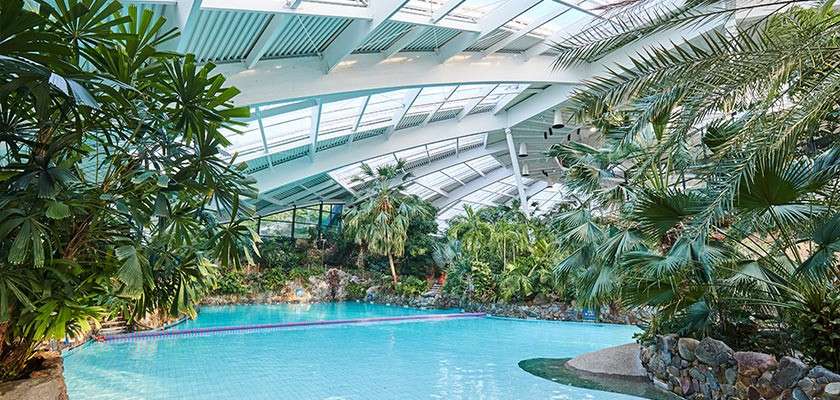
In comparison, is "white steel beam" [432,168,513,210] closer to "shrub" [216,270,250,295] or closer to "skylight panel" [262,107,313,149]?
"shrub" [216,270,250,295]

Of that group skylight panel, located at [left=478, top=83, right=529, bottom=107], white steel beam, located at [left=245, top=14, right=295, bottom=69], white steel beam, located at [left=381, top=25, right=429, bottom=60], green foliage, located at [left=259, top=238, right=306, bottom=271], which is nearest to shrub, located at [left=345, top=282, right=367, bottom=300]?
green foliage, located at [left=259, top=238, right=306, bottom=271]

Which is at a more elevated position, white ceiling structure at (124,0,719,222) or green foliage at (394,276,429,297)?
white ceiling structure at (124,0,719,222)

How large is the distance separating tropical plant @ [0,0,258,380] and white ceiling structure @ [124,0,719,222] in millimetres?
531

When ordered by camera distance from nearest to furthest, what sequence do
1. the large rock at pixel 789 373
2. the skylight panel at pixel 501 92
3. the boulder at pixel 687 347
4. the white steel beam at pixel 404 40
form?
the large rock at pixel 789 373, the boulder at pixel 687 347, the white steel beam at pixel 404 40, the skylight panel at pixel 501 92

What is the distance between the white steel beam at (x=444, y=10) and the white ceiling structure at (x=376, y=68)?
0.10 feet

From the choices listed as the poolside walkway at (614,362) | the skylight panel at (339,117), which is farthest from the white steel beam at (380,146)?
the poolside walkway at (614,362)

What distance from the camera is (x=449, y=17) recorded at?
995cm

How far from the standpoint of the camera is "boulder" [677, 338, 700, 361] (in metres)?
5.96

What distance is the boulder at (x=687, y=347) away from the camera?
596cm

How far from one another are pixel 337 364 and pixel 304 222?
69.5 feet

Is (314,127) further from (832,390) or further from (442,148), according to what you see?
(832,390)

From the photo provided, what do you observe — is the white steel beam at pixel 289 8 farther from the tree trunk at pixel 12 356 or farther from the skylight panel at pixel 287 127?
the skylight panel at pixel 287 127

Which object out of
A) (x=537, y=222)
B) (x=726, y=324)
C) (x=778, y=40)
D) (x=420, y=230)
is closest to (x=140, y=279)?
(x=778, y=40)

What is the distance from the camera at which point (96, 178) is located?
3.49m
